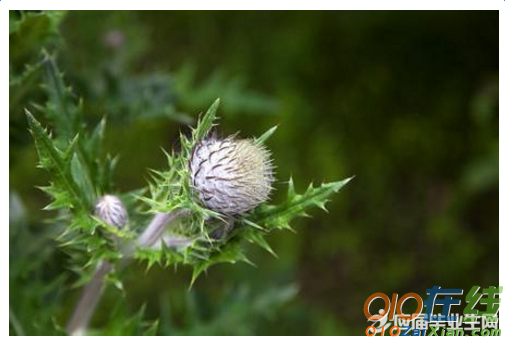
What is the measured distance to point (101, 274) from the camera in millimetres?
2256

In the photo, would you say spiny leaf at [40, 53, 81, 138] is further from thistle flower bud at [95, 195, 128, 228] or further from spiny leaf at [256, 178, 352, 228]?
spiny leaf at [256, 178, 352, 228]

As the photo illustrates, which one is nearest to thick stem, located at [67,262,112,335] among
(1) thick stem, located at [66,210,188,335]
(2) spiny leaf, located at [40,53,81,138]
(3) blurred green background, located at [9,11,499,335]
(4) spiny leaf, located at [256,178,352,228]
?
(1) thick stem, located at [66,210,188,335]

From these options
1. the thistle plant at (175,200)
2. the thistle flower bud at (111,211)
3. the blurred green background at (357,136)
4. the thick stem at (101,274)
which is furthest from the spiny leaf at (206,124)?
the blurred green background at (357,136)

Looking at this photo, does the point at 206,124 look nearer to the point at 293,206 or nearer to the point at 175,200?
the point at 175,200

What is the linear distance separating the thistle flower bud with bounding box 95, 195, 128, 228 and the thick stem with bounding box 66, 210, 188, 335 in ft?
0.29

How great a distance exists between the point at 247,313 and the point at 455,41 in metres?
2.82

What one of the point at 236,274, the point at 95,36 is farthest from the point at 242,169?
the point at 236,274

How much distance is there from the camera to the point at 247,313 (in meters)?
3.15

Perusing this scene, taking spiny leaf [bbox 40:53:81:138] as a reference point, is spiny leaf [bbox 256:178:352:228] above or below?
below

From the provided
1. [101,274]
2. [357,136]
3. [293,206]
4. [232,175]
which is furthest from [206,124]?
[357,136]

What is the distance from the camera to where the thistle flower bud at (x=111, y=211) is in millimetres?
2051

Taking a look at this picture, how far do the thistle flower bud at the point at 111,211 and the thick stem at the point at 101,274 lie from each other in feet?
0.29

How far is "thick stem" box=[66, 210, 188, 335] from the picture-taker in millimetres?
2033
